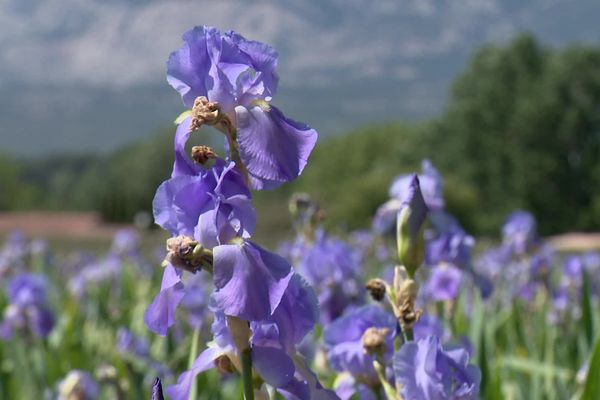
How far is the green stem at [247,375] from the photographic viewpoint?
76 centimetres

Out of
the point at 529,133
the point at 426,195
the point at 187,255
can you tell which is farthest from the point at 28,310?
the point at 529,133

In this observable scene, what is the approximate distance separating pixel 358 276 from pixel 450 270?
26cm

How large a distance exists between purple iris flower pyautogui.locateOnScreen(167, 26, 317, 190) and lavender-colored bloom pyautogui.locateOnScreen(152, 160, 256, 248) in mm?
24

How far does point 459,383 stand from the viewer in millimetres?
995

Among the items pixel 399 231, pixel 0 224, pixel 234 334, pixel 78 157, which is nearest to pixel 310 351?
pixel 399 231

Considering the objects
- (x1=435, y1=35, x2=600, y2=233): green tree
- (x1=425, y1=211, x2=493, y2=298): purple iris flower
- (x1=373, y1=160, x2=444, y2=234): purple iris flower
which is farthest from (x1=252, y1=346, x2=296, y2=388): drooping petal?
(x1=435, y1=35, x2=600, y2=233): green tree

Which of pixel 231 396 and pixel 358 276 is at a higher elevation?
pixel 358 276

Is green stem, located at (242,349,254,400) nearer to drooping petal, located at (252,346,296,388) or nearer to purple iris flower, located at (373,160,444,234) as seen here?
drooping petal, located at (252,346,296,388)

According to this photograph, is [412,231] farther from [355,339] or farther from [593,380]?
[593,380]

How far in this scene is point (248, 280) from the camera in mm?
747

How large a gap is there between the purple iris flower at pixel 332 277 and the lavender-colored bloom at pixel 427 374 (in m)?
1.25

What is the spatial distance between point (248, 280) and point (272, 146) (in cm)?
13

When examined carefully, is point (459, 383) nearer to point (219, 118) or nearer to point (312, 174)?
point (219, 118)

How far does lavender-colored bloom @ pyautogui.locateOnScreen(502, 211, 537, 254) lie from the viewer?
447 cm
